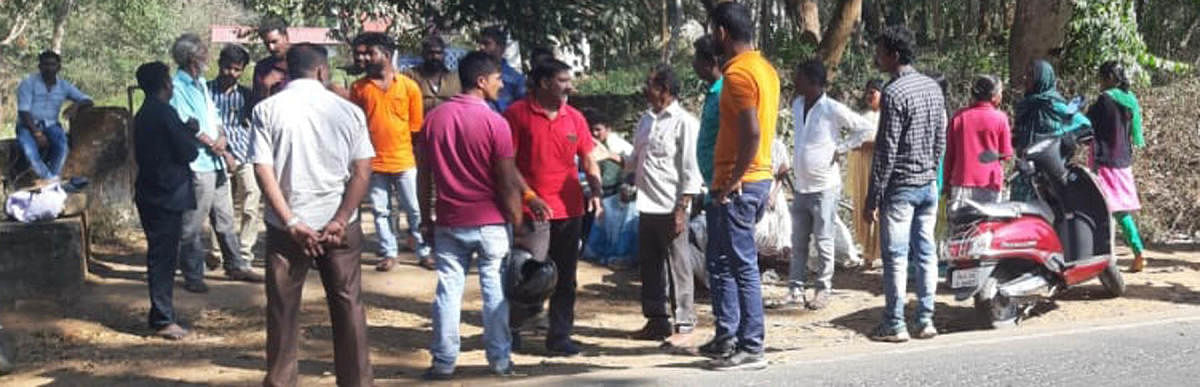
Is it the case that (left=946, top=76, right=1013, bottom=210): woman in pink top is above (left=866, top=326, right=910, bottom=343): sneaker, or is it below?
above

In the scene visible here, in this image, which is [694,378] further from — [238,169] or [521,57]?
[521,57]

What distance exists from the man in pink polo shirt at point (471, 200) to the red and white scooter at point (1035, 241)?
302 centimetres

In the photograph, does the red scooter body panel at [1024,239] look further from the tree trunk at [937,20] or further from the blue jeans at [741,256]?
the tree trunk at [937,20]

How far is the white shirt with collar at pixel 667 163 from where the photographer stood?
8039 mm

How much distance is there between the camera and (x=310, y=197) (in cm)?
620

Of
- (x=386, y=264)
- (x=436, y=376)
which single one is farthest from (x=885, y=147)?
(x=386, y=264)

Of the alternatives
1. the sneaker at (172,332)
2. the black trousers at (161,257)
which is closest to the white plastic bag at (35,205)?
the black trousers at (161,257)

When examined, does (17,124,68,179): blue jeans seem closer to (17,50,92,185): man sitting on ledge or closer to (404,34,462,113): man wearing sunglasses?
(17,50,92,185): man sitting on ledge

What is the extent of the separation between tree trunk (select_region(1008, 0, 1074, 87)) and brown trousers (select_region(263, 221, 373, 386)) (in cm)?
971

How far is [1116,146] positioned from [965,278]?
2552 millimetres

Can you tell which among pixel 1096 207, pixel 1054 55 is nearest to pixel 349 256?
pixel 1096 207

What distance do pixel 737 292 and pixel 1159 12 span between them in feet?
56.0

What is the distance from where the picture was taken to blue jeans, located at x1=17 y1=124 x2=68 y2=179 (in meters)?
12.2

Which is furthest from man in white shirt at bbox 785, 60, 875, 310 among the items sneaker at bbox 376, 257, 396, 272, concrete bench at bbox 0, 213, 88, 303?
concrete bench at bbox 0, 213, 88, 303
